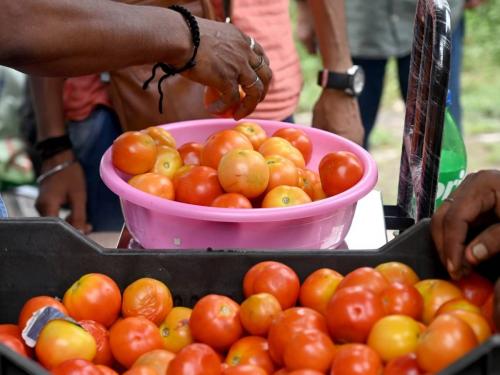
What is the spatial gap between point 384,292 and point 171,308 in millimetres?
379

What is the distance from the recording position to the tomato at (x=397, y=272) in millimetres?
1478

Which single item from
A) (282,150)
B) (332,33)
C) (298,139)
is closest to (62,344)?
(282,150)

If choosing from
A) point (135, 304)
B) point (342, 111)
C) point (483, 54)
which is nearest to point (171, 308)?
point (135, 304)

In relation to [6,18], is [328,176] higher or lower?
lower

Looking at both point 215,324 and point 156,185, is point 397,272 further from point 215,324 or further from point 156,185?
point 156,185

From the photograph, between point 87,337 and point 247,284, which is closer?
point 87,337

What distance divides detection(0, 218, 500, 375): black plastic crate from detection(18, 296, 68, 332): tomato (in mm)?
85

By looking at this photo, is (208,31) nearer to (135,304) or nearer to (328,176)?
(328,176)

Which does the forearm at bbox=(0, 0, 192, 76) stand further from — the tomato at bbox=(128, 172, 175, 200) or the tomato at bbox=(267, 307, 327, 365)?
the tomato at bbox=(267, 307, 327, 365)

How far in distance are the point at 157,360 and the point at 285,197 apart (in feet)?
1.62

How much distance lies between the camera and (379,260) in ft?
5.01

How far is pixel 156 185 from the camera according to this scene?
5.65 ft

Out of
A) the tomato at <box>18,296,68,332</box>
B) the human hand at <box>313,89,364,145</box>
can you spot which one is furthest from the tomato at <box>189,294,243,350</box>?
the human hand at <box>313,89,364,145</box>

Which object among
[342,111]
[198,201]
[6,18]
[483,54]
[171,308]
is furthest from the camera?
[483,54]
